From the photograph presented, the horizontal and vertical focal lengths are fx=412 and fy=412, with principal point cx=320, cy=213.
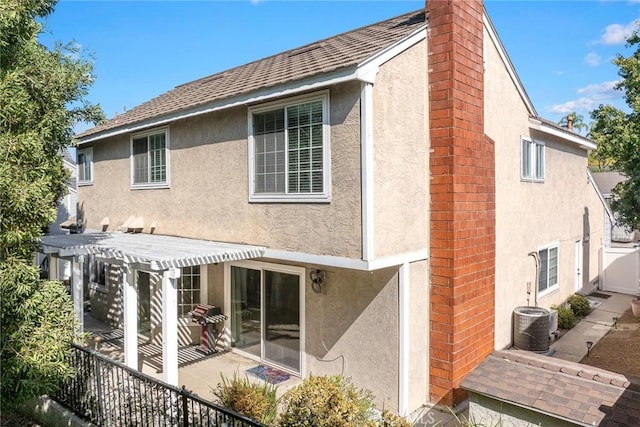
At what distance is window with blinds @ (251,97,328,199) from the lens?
29.6ft

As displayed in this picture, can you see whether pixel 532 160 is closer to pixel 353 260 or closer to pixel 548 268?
pixel 548 268

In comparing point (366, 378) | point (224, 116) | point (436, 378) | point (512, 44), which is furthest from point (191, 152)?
point (512, 44)

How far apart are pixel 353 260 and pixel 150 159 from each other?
9.51m

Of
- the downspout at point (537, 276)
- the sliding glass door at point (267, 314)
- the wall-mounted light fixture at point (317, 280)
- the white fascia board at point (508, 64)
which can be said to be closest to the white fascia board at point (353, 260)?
the wall-mounted light fixture at point (317, 280)

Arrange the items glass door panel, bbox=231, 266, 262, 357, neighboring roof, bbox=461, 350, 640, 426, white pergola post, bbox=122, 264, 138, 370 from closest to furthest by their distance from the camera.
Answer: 1. neighboring roof, bbox=461, 350, 640, 426
2. white pergola post, bbox=122, 264, 138, 370
3. glass door panel, bbox=231, 266, 262, 357

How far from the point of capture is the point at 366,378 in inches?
375

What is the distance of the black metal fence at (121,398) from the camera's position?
747 cm

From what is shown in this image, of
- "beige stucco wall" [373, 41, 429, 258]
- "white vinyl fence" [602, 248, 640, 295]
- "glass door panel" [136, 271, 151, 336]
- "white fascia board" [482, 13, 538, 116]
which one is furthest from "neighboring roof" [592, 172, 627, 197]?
"glass door panel" [136, 271, 151, 336]

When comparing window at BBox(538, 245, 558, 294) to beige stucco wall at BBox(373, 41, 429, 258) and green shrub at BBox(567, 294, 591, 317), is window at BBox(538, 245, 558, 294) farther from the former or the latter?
beige stucco wall at BBox(373, 41, 429, 258)

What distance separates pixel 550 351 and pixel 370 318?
7.18 meters

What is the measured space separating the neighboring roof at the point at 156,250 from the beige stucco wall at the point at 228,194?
0.56 m

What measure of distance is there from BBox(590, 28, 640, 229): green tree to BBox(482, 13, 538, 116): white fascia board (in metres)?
5.61

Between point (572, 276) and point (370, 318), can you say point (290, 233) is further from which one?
point (572, 276)

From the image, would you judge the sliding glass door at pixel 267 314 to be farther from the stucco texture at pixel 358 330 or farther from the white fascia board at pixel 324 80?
the white fascia board at pixel 324 80
